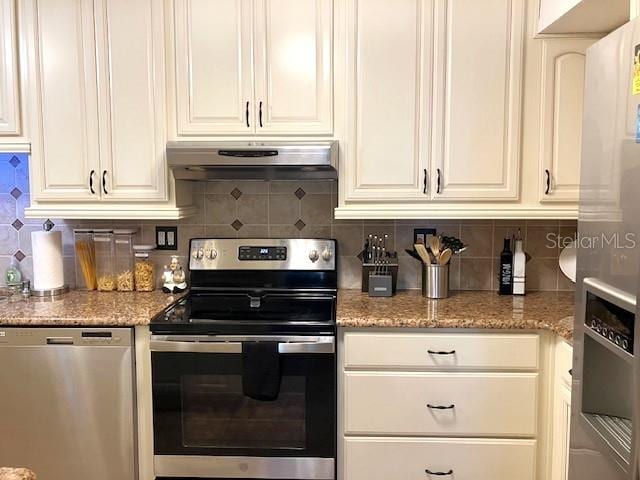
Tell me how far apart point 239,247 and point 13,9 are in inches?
55.0

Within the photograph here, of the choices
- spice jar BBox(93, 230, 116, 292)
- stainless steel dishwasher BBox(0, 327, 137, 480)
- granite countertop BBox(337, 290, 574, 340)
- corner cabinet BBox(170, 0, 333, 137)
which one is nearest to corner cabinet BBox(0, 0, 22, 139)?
spice jar BBox(93, 230, 116, 292)

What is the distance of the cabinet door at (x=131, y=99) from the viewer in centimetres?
230

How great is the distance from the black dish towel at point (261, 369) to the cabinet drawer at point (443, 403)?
0.28m

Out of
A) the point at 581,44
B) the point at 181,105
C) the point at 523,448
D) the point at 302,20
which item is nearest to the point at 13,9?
the point at 181,105

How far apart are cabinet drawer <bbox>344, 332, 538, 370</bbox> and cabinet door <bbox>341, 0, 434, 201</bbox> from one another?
23.5 inches

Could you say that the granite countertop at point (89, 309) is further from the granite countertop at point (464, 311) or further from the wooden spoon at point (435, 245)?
the wooden spoon at point (435, 245)

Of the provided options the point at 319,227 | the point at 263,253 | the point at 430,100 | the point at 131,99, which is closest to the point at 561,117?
the point at 430,100

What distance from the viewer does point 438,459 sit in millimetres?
2109

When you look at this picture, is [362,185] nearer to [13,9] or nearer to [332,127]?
[332,127]

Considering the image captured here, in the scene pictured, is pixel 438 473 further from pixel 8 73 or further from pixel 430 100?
pixel 8 73

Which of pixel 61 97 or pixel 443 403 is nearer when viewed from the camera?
pixel 443 403

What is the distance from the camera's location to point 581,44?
221 centimetres

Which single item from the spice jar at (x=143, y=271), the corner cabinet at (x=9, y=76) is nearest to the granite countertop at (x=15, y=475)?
the spice jar at (x=143, y=271)

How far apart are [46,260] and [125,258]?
0.34 m
